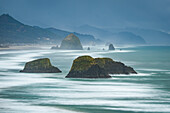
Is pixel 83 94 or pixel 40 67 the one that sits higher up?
pixel 40 67

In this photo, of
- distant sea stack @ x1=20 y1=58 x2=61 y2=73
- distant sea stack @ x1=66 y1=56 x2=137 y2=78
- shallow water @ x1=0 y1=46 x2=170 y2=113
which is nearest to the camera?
→ shallow water @ x1=0 y1=46 x2=170 y2=113

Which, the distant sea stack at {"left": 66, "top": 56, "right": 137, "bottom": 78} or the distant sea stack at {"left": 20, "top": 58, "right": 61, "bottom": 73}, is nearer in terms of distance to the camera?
the distant sea stack at {"left": 66, "top": 56, "right": 137, "bottom": 78}

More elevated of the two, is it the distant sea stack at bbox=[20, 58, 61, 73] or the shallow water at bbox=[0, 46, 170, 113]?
the distant sea stack at bbox=[20, 58, 61, 73]

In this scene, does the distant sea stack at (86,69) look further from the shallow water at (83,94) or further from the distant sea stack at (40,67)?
the distant sea stack at (40,67)

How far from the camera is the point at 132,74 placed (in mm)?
58938

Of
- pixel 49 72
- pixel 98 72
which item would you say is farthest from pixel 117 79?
pixel 49 72

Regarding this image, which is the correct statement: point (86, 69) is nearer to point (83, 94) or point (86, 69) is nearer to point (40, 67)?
point (40, 67)

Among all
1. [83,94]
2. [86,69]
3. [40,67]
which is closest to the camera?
[83,94]

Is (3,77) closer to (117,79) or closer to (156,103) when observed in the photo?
(117,79)

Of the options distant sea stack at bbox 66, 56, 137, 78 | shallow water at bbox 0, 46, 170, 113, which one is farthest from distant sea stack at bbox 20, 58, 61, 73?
distant sea stack at bbox 66, 56, 137, 78

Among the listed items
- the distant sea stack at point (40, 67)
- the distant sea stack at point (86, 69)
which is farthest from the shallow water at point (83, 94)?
the distant sea stack at point (40, 67)

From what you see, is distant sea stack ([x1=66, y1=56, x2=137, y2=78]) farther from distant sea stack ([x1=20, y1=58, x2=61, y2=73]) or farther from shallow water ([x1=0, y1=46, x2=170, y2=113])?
distant sea stack ([x1=20, y1=58, x2=61, y2=73])

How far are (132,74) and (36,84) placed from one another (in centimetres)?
1517

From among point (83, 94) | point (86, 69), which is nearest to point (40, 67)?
point (86, 69)
